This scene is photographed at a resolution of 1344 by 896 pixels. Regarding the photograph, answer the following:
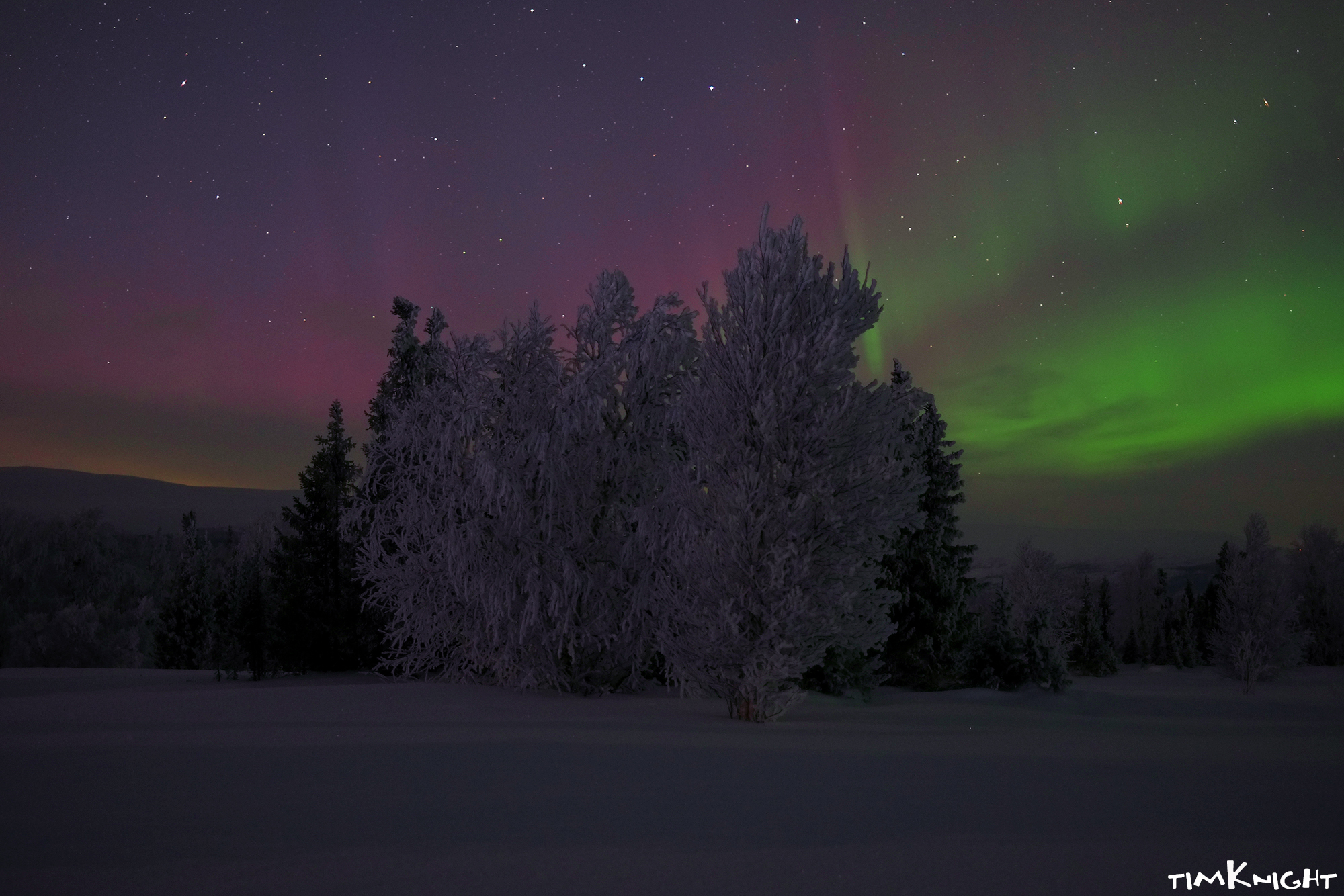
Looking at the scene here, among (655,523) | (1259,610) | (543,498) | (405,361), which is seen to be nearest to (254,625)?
(405,361)

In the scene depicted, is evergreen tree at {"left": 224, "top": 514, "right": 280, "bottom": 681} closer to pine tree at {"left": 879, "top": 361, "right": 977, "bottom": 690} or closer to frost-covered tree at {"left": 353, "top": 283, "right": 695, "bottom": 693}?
frost-covered tree at {"left": 353, "top": 283, "right": 695, "bottom": 693}

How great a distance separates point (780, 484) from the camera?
13055mm

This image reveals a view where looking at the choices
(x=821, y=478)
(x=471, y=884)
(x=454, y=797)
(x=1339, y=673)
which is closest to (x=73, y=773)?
(x=454, y=797)

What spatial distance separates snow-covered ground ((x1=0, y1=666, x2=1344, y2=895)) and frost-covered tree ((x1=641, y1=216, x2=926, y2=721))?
3.67 ft

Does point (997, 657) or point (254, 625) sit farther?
point (254, 625)

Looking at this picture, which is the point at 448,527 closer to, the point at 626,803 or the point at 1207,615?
the point at 626,803

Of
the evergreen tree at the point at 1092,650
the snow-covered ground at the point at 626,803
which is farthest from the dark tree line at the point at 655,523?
the evergreen tree at the point at 1092,650

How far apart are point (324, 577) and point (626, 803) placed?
24218mm

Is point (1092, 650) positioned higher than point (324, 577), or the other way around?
point (324, 577)

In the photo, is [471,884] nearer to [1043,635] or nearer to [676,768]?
[676,768]

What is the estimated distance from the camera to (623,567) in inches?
674

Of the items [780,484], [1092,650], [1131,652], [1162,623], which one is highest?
[780,484]

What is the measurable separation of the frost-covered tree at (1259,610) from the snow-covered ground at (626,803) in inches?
1092

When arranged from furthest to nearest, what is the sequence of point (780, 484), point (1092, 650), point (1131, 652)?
point (1131, 652), point (1092, 650), point (780, 484)
